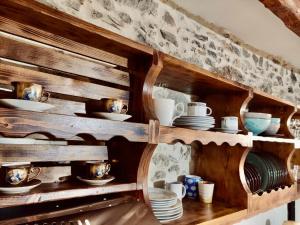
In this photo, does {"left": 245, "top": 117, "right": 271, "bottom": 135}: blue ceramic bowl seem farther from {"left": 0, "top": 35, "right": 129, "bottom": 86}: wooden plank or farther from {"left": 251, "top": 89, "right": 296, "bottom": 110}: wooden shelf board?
{"left": 0, "top": 35, "right": 129, "bottom": 86}: wooden plank

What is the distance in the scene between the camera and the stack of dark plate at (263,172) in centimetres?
177

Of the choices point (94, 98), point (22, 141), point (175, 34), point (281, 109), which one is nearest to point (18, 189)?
point (22, 141)

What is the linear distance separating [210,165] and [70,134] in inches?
42.7

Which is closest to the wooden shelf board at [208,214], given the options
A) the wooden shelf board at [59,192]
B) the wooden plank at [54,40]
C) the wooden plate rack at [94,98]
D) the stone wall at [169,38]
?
the wooden plate rack at [94,98]

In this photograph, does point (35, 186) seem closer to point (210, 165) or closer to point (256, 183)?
point (210, 165)

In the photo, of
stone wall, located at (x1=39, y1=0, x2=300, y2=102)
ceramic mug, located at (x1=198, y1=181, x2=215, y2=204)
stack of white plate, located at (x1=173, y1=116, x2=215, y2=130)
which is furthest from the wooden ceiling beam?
ceramic mug, located at (x1=198, y1=181, x2=215, y2=204)

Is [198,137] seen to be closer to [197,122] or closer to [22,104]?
[197,122]

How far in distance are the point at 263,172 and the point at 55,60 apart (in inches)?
57.1

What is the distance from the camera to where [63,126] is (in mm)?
772

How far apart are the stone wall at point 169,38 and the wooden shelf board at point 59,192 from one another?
59 centimetres

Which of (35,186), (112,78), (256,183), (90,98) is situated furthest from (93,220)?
(256,183)

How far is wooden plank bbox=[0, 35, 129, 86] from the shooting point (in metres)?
0.86

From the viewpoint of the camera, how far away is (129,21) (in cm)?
145

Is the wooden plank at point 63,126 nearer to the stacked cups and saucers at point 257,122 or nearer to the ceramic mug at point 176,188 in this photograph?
the ceramic mug at point 176,188
